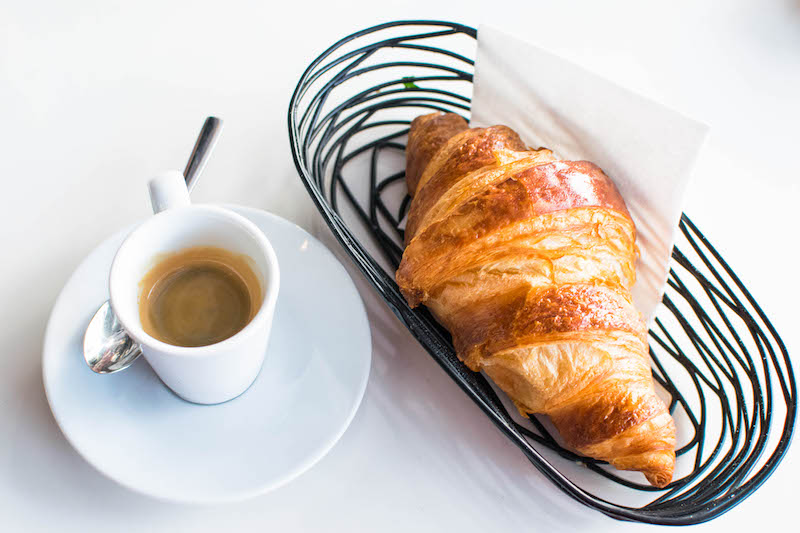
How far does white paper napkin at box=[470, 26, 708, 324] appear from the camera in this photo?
655 millimetres

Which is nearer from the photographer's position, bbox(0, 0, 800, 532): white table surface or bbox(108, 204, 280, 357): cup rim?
bbox(108, 204, 280, 357): cup rim

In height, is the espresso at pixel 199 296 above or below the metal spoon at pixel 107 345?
above

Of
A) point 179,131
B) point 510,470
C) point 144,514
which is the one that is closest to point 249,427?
point 144,514

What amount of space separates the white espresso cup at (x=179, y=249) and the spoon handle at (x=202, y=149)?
0.58ft

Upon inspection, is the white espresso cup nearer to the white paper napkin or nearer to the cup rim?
the cup rim

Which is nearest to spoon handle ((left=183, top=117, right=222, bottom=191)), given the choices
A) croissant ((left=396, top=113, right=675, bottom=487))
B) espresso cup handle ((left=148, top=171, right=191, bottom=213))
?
espresso cup handle ((left=148, top=171, right=191, bottom=213))

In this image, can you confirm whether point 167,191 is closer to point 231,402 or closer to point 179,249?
point 179,249

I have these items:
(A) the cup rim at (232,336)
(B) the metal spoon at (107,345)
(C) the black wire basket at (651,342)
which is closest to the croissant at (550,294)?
(C) the black wire basket at (651,342)

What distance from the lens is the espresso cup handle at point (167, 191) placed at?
632mm

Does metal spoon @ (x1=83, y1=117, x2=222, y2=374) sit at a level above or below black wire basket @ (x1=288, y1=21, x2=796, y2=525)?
below

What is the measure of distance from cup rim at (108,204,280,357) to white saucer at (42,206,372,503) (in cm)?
11

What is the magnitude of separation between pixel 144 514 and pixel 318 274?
0.32 meters

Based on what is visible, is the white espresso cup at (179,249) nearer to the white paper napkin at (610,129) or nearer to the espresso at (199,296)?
the espresso at (199,296)

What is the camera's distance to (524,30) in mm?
1074
